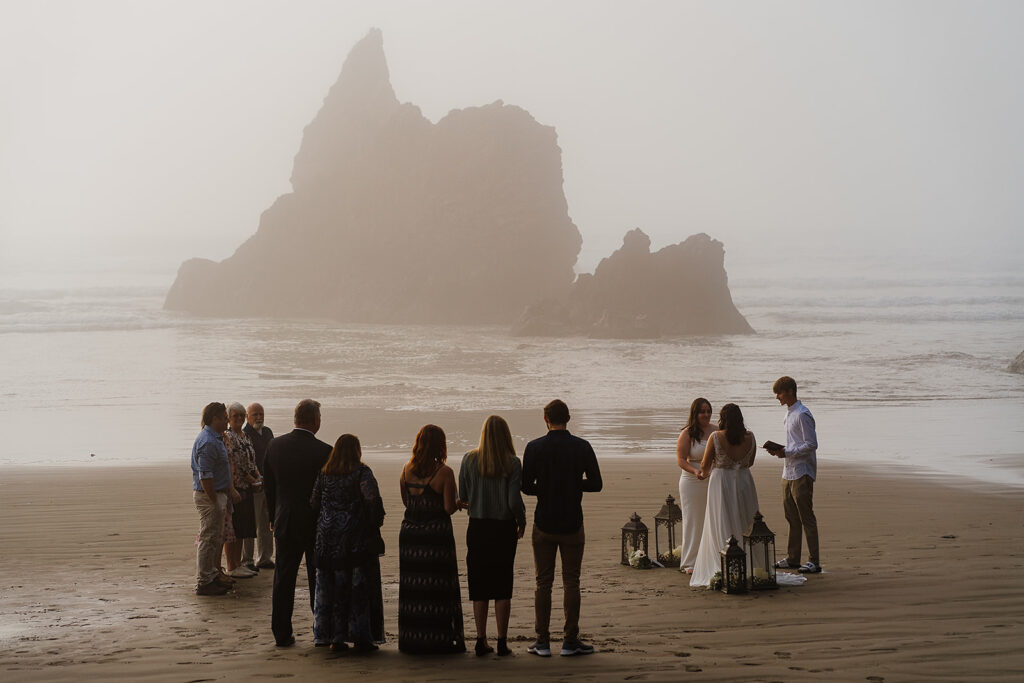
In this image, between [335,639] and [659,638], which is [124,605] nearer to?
[335,639]

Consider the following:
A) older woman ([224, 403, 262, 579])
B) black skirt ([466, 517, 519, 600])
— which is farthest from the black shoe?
older woman ([224, 403, 262, 579])

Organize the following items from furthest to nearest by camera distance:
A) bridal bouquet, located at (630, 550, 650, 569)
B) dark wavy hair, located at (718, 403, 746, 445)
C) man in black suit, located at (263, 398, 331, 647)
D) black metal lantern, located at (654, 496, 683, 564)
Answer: black metal lantern, located at (654, 496, 683, 564) → bridal bouquet, located at (630, 550, 650, 569) → dark wavy hair, located at (718, 403, 746, 445) → man in black suit, located at (263, 398, 331, 647)

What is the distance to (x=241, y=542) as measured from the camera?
8953mm

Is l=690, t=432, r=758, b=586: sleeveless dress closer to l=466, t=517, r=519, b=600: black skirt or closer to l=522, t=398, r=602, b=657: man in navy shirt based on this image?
l=522, t=398, r=602, b=657: man in navy shirt

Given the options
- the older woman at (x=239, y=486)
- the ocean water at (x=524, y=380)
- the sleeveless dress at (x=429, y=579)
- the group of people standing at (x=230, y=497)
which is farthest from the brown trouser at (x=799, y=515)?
the ocean water at (x=524, y=380)

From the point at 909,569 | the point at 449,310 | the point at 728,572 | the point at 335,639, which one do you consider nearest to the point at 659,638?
the point at 728,572

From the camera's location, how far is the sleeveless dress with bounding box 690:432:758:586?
311 inches

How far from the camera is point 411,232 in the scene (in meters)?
104

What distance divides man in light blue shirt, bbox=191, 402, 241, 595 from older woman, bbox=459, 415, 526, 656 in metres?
2.71

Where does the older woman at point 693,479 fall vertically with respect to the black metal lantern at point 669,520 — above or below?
above

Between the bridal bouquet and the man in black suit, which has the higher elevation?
the man in black suit

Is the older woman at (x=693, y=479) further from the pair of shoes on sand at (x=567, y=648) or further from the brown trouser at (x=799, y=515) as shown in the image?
the pair of shoes on sand at (x=567, y=648)

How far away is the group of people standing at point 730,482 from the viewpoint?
7879 mm

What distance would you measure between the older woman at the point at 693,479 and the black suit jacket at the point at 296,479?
3180 mm
